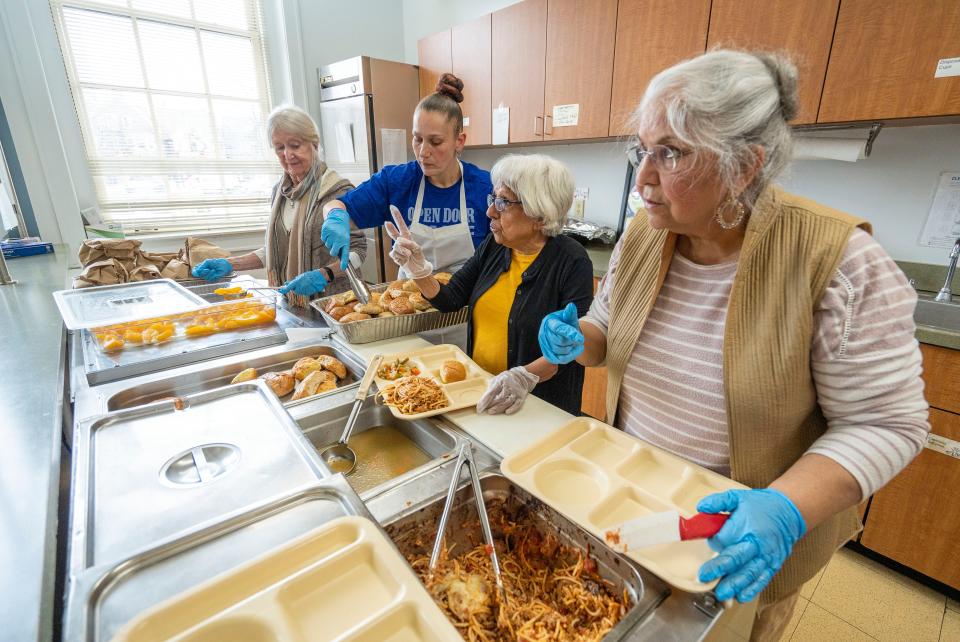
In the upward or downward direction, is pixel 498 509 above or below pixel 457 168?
below

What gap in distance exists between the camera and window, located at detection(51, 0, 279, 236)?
3961mm

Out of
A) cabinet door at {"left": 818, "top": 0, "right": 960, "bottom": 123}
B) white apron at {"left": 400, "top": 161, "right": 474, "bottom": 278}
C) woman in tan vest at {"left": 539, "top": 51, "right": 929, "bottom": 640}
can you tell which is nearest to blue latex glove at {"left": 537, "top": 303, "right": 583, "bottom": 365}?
woman in tan vest at {"left": 539, "top": 51, "right": 929, "bottom": 640}

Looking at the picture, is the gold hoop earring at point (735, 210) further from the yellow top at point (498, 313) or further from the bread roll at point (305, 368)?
the bread roll at point (305, 368)

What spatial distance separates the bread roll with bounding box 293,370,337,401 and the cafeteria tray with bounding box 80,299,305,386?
0.45 meters

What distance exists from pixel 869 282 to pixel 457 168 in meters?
1.97

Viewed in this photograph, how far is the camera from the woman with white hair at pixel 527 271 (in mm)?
1695

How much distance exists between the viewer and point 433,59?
4.36 meters

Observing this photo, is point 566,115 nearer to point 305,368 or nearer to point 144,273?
point 305,368

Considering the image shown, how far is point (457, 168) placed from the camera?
8.07 feet

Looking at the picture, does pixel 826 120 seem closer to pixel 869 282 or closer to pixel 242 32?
pixel 869 282

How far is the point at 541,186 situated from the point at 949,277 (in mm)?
2222

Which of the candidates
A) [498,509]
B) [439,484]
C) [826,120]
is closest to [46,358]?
[439,484]

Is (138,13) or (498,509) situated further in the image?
(138,13)

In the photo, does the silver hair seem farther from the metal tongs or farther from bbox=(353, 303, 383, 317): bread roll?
the metal tongs
